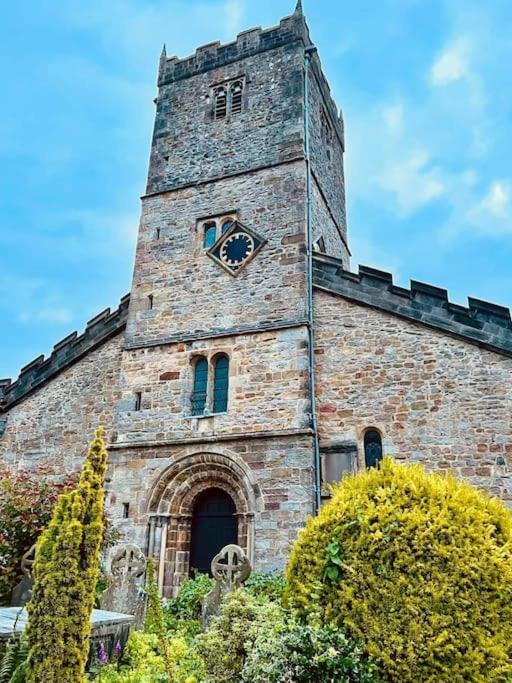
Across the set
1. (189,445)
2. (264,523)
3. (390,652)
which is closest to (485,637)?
(390,652)

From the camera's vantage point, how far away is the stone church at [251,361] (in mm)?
11133

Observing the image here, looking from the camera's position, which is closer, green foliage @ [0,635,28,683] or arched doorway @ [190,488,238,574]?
green foliage @ [0,635,28,683]

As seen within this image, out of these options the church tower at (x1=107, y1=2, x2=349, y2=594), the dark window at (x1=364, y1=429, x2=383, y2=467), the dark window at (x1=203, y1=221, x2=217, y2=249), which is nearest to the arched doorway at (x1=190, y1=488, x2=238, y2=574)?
the church tower at (x1=107, y1=2, x2=349, y2=594)

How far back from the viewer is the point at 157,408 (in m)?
13.1

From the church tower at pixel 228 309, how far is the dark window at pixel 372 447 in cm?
111

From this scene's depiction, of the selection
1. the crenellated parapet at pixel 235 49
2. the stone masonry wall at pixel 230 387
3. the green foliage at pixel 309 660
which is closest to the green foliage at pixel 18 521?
the stone masonry wall at pixel 230 387

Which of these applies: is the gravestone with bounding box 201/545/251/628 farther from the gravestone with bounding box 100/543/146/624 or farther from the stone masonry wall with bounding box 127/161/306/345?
the stone masonry wall with bounding box 127/161/306/345

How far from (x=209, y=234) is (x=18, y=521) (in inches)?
336

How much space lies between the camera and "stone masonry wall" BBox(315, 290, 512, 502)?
10625 mm

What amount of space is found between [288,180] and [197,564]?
9591 mm

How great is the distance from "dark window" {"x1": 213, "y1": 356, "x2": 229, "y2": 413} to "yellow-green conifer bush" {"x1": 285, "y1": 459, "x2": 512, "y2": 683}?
7.18 meters

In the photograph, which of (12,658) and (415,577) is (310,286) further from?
(12,658)

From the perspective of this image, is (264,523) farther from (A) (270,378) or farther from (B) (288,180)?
(B) (288,180)

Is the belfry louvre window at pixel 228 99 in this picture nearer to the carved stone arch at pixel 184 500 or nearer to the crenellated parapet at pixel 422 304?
the crenellated parapet at pixel 422 304
